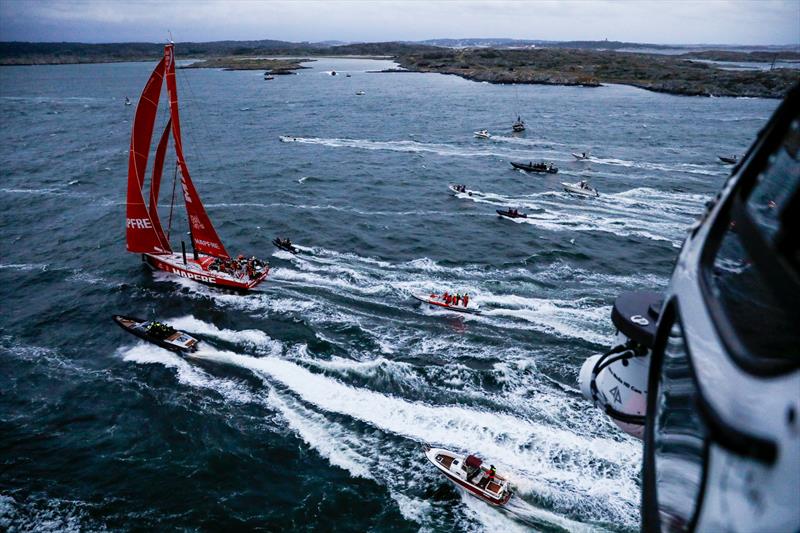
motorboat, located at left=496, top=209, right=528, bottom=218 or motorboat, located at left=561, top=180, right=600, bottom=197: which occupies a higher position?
motorboat, located at left=561, top=180, right=600, bottom=197

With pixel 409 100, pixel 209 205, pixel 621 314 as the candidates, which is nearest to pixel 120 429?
pixel 621 314

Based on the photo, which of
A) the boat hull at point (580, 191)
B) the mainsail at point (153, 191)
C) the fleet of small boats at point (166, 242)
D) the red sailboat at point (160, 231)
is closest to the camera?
the fleet of small boats at point (166, 242)

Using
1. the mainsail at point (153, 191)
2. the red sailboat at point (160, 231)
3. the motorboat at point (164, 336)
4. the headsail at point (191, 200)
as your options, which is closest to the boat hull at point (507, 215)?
the red sailboat at point (160, 231)

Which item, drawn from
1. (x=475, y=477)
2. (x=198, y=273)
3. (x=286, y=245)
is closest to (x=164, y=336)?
(x=198, y=273)

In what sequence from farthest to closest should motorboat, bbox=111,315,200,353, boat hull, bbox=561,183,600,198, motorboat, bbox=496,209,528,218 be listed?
boat hull, bbox=561,183,600,198 → motorboat, bbox=496,209,528,218 → motorboat, bbox=111,315,200,353

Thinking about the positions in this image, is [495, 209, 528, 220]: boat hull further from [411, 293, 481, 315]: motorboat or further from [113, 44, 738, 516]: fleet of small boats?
[411, 293, 481, 315]: motorboat

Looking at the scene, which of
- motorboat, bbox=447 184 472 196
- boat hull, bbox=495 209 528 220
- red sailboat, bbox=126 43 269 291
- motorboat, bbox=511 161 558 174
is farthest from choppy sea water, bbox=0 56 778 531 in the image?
motorboat, bbox=447 184 472 196

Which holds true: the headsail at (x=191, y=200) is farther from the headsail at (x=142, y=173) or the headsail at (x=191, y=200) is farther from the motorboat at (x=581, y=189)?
the motorboat at (x=581, y=189)

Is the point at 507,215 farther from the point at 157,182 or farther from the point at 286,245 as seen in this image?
the point at 157,182
